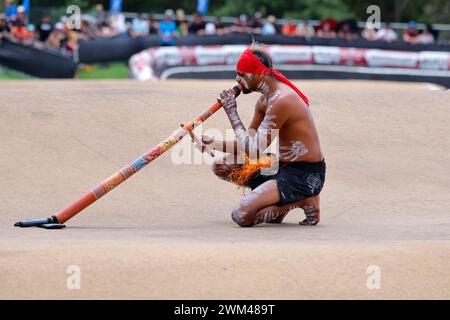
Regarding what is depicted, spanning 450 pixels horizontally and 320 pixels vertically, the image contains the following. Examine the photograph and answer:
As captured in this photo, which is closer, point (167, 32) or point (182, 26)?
point (167, 32)

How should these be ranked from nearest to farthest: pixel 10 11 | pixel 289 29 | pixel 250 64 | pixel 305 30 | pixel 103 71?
pixel 250 64, pixel 10 11, pixel 103 71, pixel 305 30, pixel 289 29

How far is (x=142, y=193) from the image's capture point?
10375 millimetres

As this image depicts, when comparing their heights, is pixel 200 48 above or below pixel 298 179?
below

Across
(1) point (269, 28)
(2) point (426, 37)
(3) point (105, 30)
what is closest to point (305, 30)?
(1) point (269, 28)

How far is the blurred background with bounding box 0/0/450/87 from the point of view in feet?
74.2

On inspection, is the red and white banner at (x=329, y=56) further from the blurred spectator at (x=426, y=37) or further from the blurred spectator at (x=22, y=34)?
the blurred spectator at (x=22, y=34)

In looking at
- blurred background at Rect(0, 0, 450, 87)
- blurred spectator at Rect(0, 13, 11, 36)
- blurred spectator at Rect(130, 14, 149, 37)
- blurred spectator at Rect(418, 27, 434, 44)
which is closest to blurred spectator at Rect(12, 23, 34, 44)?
blurred background at Rect(0, 0, 450, 87)

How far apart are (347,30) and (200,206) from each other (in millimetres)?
18380

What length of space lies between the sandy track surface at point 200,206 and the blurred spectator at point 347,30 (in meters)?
10.8

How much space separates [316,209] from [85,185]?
112 inches

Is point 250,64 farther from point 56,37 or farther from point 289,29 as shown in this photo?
point 289,29

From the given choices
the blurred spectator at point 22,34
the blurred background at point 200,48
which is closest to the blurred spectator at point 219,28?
the blurred background at point 200,48

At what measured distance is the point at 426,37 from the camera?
2783cm

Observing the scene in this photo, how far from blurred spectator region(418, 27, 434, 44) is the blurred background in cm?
3
